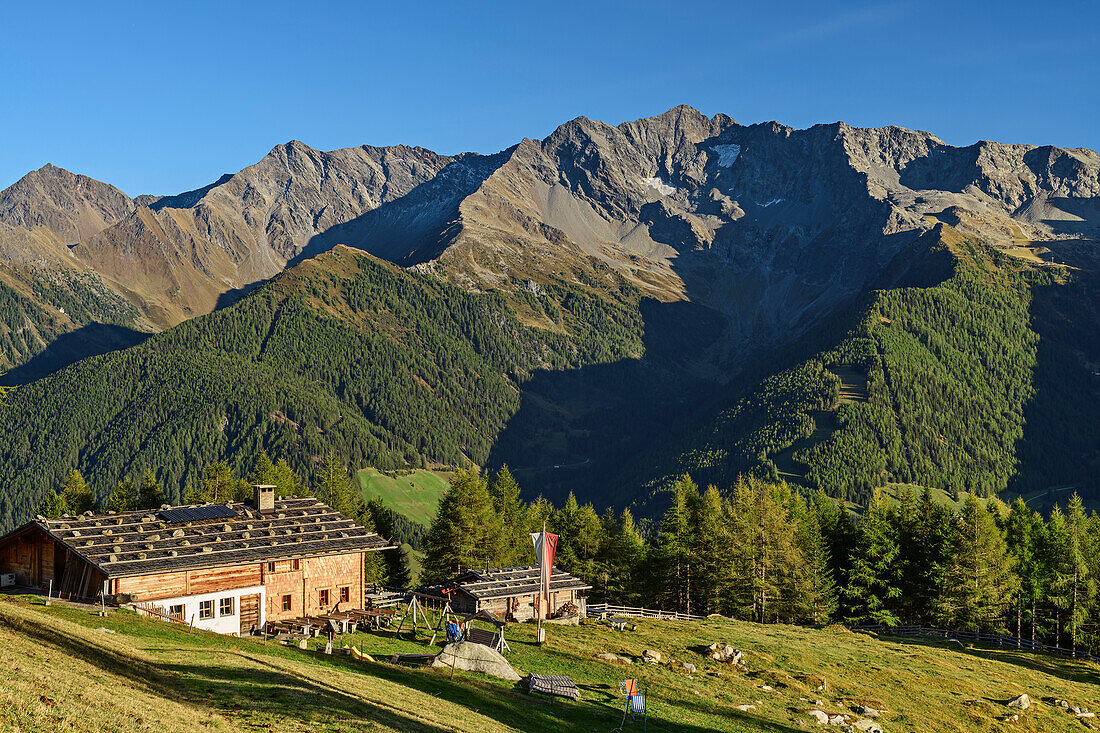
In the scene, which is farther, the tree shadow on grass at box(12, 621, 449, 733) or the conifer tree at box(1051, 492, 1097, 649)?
the conifer tree at box(1051, 492, 1097, 649)

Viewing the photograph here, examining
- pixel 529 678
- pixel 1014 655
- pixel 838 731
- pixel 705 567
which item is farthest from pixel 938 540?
pixel 529 678

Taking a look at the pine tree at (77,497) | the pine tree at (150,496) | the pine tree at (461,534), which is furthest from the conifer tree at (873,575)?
the pine tree at (77,497)

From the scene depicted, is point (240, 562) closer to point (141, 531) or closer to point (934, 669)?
point (141, 531)

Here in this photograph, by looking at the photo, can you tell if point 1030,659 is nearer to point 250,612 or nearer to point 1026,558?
point 1026,558

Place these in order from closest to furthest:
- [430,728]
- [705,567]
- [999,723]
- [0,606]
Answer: [430,728]
[0,606]
[999,723]
[705,567]

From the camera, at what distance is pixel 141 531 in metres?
58.5

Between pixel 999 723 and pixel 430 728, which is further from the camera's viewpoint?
pixel 999 723

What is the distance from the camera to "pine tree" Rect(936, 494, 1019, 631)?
9119 cm

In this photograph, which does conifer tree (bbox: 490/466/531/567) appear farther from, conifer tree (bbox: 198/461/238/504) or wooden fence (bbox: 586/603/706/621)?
conifer tree (bbox: 198/461/238/504)

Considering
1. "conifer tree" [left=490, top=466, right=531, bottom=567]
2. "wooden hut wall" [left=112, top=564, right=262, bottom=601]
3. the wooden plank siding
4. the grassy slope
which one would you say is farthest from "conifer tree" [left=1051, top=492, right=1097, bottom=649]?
"wooden hut wall" [left=112, top=564, right=262, bottom=601]

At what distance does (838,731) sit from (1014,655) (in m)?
48.6

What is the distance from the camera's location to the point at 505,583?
73.6m

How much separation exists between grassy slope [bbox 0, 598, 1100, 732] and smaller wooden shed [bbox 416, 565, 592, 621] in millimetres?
3903

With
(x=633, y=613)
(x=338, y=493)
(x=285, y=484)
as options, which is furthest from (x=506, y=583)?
(x=338, y=493)
